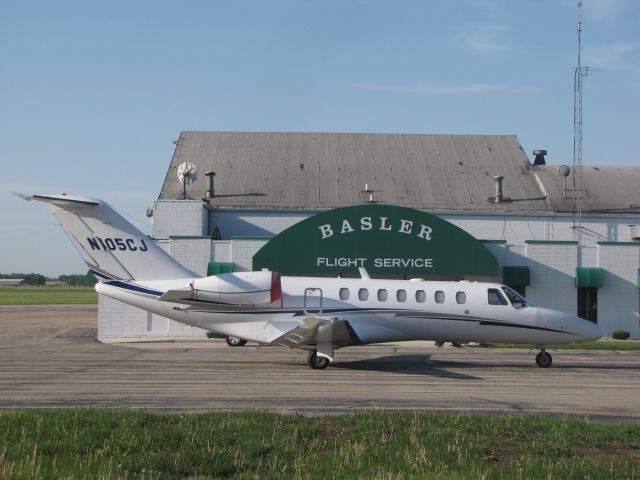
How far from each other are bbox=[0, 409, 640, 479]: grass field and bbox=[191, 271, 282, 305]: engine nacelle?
939 centimetres

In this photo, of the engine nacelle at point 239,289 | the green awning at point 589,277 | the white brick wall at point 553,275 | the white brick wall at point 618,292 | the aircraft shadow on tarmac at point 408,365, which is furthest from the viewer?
the white brick wall at point 618,292

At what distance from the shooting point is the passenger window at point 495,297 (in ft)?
78.6

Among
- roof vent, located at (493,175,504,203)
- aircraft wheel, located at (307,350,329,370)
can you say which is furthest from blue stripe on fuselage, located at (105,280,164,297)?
roof vent, located at (493,175,504,203)

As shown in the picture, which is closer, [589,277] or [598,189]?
[589,277]

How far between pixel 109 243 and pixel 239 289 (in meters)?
4.03

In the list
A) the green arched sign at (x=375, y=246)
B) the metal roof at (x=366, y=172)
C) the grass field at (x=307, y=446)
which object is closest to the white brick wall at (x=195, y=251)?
the green arched sign at (x=375, y=246)

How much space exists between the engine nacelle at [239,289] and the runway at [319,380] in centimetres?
193

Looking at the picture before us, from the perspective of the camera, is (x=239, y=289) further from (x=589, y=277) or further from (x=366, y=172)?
(x=366, y=172)

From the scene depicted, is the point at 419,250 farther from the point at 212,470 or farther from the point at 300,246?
the point at 212,470

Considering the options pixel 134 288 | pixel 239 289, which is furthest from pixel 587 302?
pixel 134 288

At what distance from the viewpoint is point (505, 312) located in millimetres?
23875

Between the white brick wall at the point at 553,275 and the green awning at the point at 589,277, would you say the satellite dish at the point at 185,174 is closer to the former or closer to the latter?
the white brick wall at the point at 553,275

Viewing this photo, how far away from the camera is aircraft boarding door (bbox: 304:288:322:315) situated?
22781mm

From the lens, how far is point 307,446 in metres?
10.5
